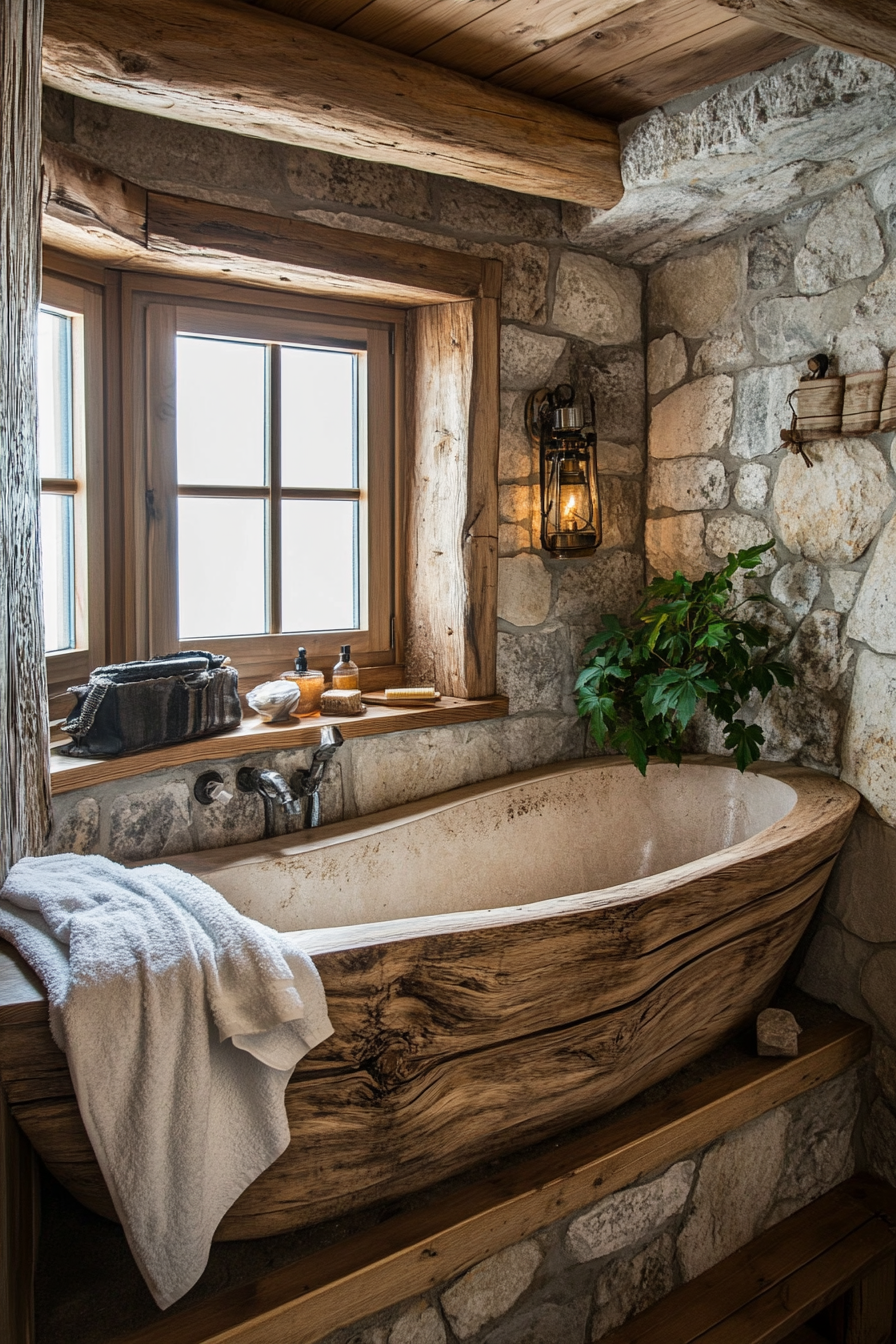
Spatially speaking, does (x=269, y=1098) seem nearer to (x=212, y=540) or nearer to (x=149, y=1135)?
(x=149, y=1135)

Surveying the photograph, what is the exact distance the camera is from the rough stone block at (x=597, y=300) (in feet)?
8.53

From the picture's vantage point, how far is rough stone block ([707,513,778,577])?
2.48m

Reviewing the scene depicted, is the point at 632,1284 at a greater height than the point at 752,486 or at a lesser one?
lesser

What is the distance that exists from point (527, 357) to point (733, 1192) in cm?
205

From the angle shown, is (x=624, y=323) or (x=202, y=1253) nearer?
(x=202, y=1253)

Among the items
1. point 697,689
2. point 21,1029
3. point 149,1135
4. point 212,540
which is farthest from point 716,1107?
point 212,540

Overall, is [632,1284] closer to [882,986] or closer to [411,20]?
[882,986]

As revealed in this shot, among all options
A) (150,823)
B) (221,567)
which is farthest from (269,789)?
(221,567)

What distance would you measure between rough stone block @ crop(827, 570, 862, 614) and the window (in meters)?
1.76

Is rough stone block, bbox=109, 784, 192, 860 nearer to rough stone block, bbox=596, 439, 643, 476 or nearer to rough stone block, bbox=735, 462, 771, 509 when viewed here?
rough stone block, bbox=596, 439, 643, 476

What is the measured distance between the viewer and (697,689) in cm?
229

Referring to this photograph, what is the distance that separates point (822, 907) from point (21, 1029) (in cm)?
188

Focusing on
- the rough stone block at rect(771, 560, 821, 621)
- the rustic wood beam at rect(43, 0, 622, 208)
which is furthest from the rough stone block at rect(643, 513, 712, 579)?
the rustic wood beam at rect(43, 0, 622, 208)

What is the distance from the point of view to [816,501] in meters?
2.33
